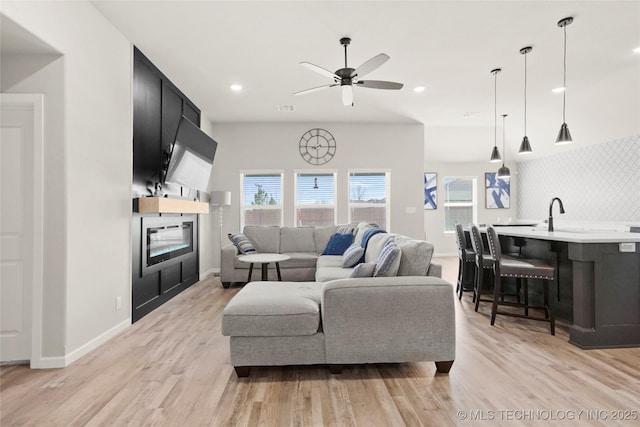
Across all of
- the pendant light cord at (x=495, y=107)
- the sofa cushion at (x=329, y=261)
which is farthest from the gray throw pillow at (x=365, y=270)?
the pendant light cord at (x=495, y=107)

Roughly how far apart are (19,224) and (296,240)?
3732mm

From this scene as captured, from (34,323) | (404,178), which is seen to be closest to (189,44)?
(34,323)

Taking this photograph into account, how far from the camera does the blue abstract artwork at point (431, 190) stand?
8578 mm

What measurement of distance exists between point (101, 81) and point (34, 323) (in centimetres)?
207

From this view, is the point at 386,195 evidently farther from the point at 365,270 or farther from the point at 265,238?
the point at 365,270

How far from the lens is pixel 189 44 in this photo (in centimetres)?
355

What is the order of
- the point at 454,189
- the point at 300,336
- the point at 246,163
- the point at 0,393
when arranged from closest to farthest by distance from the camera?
the point at 0,393 → the point at 300,336 → the point at 246,163 → the point at 454,189

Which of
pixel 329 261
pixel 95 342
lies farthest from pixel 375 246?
pixel 95 342

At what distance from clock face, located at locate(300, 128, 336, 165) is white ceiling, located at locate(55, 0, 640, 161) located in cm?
52

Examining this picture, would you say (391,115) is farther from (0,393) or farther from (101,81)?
(0,393)

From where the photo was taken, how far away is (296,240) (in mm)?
5723

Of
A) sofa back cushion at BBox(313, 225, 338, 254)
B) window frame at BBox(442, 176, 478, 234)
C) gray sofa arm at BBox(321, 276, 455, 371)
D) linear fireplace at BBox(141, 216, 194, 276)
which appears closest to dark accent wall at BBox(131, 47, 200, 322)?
linear fireplace at BBox(141, 216, 194, 276)

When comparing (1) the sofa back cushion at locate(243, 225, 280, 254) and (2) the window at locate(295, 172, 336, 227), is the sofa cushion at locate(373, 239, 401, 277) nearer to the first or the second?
(1) the sofa back cushion at locate(243, 225, 280, 254)

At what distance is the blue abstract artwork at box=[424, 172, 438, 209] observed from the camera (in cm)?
858
